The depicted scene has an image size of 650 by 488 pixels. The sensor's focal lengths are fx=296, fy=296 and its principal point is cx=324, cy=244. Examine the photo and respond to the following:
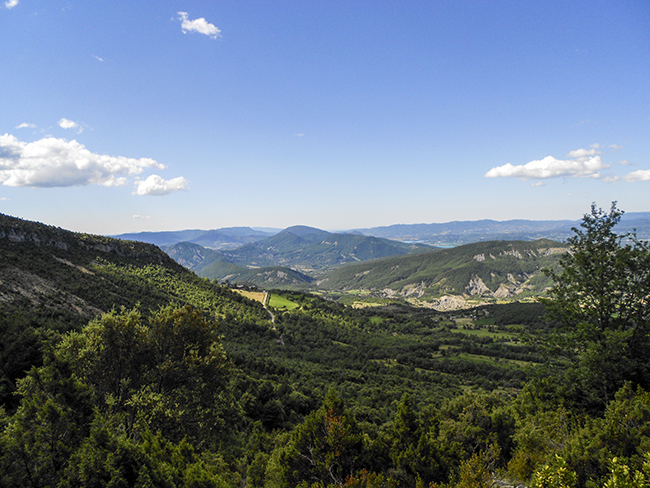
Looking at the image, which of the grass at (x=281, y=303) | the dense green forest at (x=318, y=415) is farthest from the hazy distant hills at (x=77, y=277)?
the grass at (x=281, y=303)

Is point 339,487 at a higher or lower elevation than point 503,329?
higher

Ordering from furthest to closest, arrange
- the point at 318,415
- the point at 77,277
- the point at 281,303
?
Result: the point at 281,303 < the point at 77,277 < the point at 318,415

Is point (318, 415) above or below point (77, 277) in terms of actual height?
below

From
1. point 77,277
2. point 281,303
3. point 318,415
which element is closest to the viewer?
point 318,415

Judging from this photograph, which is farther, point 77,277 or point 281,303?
point 281,303

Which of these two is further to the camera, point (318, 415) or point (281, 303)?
point (281, 303)

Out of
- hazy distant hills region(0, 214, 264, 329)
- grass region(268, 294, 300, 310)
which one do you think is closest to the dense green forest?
hazy distant hills region(0, 214, 264, 329)

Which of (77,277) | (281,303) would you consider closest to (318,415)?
(77,277)

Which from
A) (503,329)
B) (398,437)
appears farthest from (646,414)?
(503,329)

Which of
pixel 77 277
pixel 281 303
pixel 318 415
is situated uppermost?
pixel 77 277

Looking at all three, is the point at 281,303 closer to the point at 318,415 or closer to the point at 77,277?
the point at 77,277

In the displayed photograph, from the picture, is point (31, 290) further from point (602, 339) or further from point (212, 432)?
point (602, 339)
